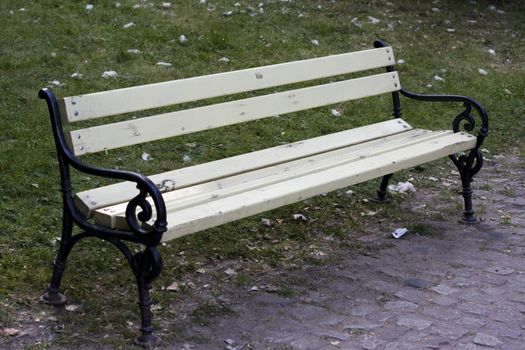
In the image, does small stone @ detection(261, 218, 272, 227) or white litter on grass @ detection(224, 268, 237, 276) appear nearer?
white litter on grass @ detection(224, 268, 237, 276)

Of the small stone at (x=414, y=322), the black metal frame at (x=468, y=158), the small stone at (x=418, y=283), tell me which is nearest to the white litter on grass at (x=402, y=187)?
the black metal frame at (x=468, y=158)

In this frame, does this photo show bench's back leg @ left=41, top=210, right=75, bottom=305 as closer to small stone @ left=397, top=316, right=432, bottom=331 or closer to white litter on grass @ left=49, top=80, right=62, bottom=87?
small stone @ left=397, top=316, right=432, bottom=331

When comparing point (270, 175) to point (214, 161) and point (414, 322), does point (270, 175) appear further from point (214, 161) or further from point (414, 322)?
point (414, 322)

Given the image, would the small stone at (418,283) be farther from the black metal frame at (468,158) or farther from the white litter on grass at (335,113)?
the white litter on grass at (335,113)

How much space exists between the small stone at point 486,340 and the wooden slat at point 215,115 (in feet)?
5.76

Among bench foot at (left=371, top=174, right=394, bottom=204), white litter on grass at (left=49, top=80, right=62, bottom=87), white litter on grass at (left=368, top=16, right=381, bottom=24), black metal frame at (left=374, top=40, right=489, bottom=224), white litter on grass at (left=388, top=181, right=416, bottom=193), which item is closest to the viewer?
black metal frame at (left=374, top=40, right=489, bottom=224)

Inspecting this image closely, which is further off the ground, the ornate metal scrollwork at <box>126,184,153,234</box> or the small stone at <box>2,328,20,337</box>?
the ornate metal scrollwork at <box>126,184,153,234</box>

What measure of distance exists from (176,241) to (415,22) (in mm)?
6325

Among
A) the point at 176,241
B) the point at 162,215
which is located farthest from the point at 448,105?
the point at 162,215

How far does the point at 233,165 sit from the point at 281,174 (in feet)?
0.89

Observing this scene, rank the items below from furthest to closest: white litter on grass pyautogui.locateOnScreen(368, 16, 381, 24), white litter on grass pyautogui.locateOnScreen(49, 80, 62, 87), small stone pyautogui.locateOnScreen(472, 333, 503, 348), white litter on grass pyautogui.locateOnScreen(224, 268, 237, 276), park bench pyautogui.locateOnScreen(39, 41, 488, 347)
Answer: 1. white litter on grass pyautogui.locateOnScreen(368, 16, 381, 24)
2. white litter on grass pyautogui.locateOnScreen(49, 80, 62, 87)
3. white litter on grass pyautogui.locateOnScreen(224, 268, 237, 276)
4. small stone pyautogui.locateOnScreen(472, 333, 503, 348)
5. park bench pyautogui.locateOnScreen(39, 41, 488, 347)

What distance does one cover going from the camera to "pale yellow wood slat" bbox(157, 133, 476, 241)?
12.6 feet

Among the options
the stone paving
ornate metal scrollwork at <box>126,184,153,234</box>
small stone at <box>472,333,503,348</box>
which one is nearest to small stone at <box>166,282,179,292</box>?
the stone paving

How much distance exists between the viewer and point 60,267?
4152 millimetres
